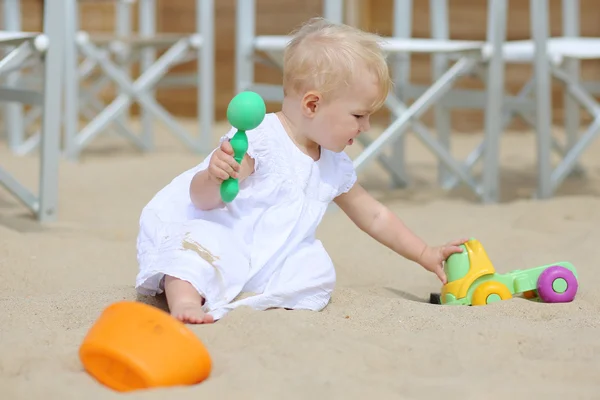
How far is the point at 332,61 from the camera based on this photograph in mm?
1624

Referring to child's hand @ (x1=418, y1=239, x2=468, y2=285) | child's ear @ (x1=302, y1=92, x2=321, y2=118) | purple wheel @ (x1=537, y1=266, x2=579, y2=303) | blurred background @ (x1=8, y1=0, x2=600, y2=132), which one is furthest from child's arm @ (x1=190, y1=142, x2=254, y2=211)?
blurred background @ (x1=8, y1=0, x2=600, y2=132)

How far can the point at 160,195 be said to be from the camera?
1.75 m

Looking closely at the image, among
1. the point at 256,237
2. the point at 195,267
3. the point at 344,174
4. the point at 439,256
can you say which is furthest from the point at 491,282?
the point at 195,267

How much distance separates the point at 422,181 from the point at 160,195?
2212mm

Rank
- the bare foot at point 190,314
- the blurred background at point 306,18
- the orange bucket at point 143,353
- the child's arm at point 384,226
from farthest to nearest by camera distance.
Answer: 1. the blurred background at point 306,18
2. the child's arm at point 384,226
3. the bare foot at point 190,314
4. the orange bucket at point 143,353

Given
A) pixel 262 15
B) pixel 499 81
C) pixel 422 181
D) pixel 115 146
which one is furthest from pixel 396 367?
pixel 262 15

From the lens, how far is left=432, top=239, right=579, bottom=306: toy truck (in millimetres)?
1726

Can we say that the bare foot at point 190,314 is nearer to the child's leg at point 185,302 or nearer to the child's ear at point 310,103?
the child's leg at point 185,302

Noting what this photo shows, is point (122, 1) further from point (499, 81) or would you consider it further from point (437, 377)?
point (437, 377)

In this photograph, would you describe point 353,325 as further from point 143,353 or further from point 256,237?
point 143,353

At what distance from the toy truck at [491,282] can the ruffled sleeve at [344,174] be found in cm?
25

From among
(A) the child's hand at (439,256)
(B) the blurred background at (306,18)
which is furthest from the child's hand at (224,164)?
(B) the blurred background at (306,18)

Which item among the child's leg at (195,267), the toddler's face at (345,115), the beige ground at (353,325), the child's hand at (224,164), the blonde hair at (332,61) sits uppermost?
the blonde hair at (332,61)

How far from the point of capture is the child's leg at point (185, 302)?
1457mm
